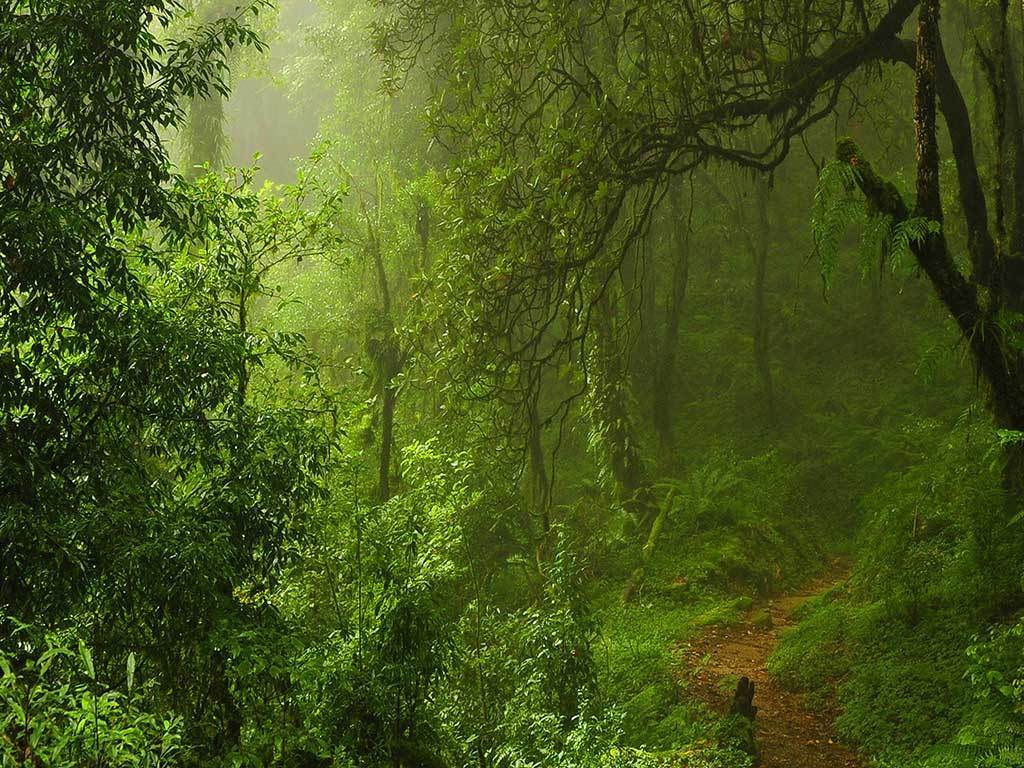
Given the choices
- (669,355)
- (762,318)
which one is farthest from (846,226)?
(762,318)

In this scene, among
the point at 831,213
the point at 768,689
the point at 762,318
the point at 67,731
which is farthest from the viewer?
the point at 762,318

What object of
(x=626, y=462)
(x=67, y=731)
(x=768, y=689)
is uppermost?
(x=626, y=462)

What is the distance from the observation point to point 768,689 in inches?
351

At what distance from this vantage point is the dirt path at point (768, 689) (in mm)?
7289

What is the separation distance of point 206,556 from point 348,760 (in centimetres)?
188

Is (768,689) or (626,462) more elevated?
(626,462)

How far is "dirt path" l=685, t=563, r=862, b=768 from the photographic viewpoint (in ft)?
23.9

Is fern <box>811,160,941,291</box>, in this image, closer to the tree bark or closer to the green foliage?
the green foliage

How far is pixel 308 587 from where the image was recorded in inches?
336

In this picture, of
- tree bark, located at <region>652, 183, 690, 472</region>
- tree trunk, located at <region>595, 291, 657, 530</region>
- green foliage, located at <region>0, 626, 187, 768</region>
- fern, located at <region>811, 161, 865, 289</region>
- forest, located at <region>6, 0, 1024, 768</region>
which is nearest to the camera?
green foliage, located at <region>0, 626, 187, 768</region>

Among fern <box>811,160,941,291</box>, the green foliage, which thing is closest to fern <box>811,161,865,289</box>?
fern <box>811,160,941,291</box>

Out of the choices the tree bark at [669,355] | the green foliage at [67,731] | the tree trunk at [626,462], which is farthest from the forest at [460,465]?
the tree bark at [669,355]

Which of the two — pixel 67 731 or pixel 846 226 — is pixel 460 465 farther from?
pixel 67 731

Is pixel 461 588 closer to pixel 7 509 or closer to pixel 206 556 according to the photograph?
pixel 206 556
